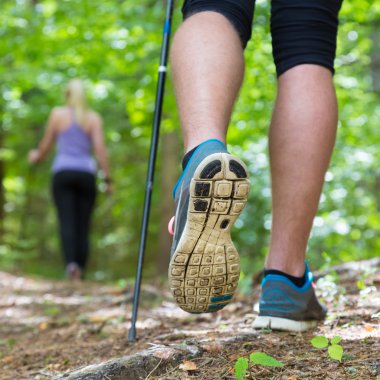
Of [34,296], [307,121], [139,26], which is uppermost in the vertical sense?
[139,26]

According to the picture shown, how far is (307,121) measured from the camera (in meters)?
1.79

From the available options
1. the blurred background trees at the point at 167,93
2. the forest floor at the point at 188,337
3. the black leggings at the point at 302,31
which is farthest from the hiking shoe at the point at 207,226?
the blurred background trees at the point at 167,93

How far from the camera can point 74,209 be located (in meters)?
5.85

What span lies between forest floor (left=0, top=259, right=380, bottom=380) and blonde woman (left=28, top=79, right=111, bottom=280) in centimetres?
218

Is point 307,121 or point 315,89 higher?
point 315,89

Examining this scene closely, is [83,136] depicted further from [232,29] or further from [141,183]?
[232,29]

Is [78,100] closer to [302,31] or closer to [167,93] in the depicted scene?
[167,93]

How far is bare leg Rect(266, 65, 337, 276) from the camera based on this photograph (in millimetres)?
1788

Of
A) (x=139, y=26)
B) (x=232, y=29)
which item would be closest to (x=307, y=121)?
(x=232, y=29)

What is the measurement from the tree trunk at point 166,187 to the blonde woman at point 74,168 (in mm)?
734

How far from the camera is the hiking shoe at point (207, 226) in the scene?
1419 millimetres

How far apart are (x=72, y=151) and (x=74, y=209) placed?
2.03 ft

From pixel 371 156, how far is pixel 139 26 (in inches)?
120

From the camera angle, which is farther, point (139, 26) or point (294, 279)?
point (139, 26)
